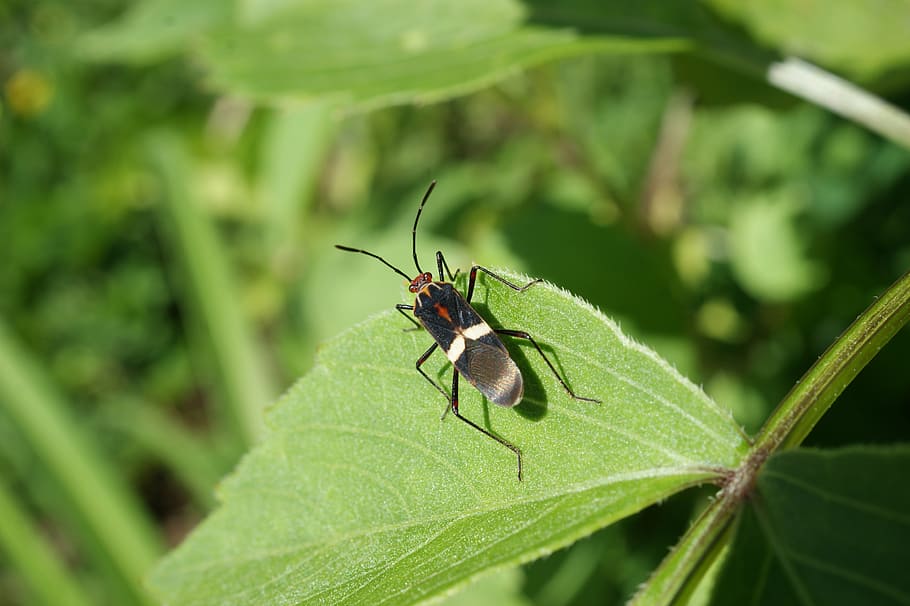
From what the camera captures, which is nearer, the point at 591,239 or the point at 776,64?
the point at 776,64

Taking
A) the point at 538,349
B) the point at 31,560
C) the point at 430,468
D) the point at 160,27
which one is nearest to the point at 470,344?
the point at 538,349

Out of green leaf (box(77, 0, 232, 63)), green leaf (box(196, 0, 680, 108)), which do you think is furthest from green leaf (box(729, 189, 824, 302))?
green leaf (box(77, 0, 232, 63))

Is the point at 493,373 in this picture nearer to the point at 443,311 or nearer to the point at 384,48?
the point at 443,311

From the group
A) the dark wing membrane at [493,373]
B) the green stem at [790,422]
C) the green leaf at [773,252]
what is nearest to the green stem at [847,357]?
the green stem at [790,422]

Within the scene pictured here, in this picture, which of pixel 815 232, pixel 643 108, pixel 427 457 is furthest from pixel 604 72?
pixel 427 457

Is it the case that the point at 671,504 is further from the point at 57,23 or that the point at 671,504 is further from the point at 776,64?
the point at 57,23

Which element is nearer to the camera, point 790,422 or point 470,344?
point 790,422
